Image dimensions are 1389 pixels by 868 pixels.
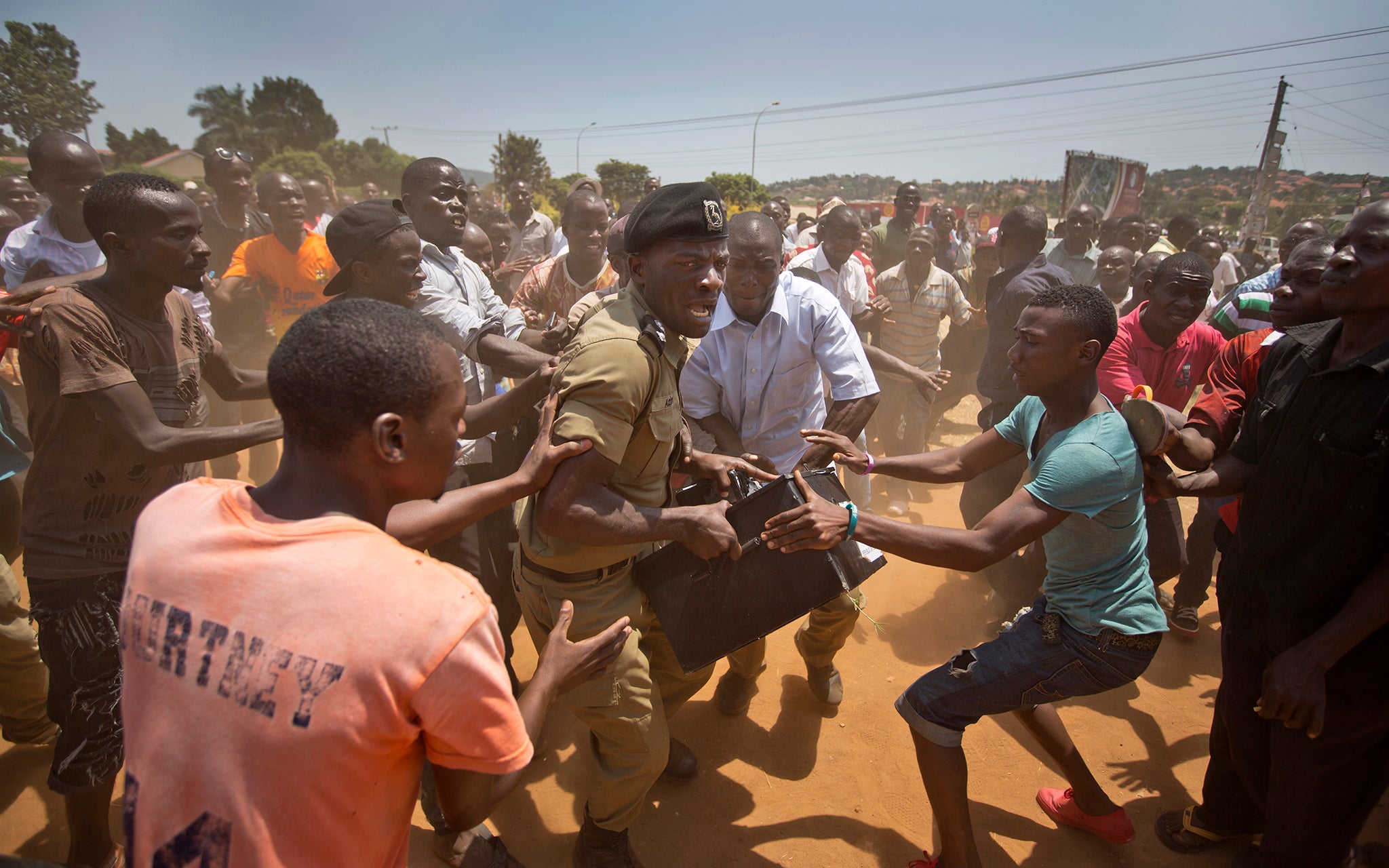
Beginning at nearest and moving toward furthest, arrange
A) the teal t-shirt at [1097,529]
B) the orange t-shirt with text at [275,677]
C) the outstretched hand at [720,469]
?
the orange t-shirt with text at [275,677] < the teal t-shirt at [1097,529] < the outstretched hand at [720,469]

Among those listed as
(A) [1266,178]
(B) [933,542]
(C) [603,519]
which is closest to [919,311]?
(B) [933,542]

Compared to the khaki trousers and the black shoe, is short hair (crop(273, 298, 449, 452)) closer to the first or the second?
the black shoe

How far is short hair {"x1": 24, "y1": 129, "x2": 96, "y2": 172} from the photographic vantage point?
14.7ft

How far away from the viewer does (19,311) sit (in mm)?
2514

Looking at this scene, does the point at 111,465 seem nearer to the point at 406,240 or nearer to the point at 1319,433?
the point at 406,240

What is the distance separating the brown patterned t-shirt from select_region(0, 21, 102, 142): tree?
51501mm

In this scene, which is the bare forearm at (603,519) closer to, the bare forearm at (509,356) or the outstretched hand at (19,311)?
the bare forearm at (509,356)

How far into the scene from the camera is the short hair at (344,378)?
4.19 ft

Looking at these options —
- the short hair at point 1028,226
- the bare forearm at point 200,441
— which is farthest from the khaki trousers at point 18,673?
the short hair at point 1028,226

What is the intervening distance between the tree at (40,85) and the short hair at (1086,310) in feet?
177

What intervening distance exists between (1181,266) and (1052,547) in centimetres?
239

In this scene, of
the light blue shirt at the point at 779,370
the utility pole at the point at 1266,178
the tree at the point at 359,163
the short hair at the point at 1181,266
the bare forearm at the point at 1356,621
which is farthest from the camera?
the tree at the point at 359,163

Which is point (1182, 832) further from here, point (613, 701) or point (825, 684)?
point (613, 701)

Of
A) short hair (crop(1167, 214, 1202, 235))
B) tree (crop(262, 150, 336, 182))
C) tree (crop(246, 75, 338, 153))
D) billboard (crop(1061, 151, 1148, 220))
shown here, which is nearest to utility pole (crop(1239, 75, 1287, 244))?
billboard (crop(1061, 151, 1148, 220))
